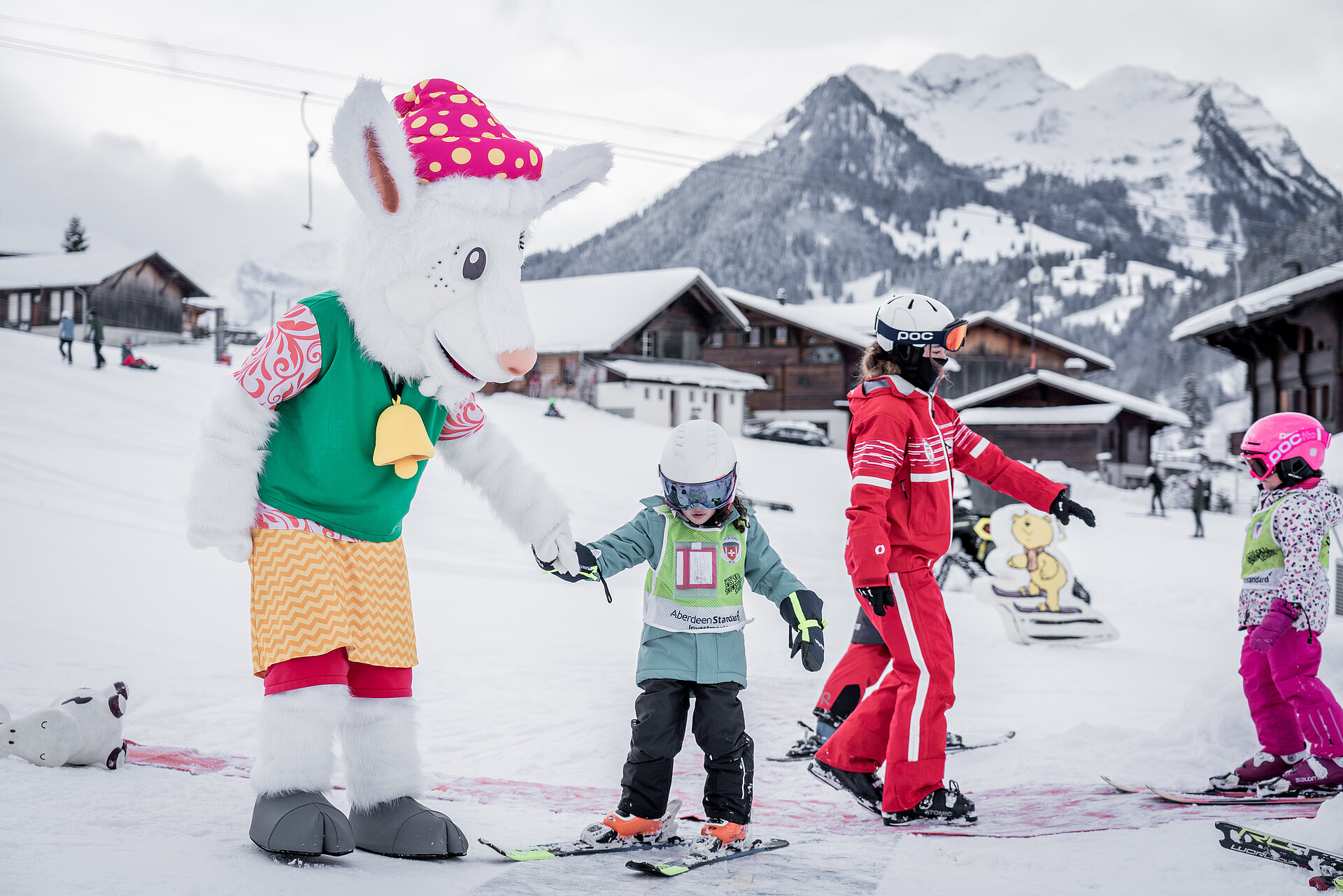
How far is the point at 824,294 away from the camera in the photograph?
8331 centimetres

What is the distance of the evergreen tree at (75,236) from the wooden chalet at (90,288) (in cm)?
861

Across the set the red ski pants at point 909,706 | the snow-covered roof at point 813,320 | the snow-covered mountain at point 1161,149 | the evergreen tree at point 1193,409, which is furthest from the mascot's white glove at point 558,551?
the snow-covered mountain at point 1161,149

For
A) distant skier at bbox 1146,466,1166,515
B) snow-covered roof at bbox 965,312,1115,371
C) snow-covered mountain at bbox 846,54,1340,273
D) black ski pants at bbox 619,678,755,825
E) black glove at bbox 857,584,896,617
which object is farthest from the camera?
snow-covered mountain at bbox 846,54,1340,273

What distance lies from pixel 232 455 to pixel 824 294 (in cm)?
8307

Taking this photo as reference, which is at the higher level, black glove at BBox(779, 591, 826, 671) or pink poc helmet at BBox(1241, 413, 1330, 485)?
pink poc helmet at BBox(1241, 413, 1330, 485)

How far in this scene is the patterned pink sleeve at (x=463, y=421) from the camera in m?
2.94

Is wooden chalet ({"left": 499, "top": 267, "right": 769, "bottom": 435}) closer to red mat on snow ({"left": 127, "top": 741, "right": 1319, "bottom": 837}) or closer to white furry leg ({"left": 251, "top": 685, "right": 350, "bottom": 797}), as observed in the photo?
red mat on snow ({"left": 127, "top": 741, "right": 1319, "bottom": 837})

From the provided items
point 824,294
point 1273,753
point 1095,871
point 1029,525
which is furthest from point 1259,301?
point 824,294

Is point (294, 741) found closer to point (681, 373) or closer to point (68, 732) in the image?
point (68, 732)

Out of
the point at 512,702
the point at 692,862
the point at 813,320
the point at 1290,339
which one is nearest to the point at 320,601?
the point at 692,862

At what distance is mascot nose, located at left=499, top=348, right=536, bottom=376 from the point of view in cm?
263

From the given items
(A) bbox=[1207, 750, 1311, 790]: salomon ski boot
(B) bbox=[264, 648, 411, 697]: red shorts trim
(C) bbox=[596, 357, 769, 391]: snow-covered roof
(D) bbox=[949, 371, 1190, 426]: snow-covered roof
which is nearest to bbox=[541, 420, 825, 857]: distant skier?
(B) bbox=[264, 648, 411, 697]: red shorts trim

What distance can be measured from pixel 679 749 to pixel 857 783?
1022 millimetres

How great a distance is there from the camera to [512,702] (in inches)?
205
